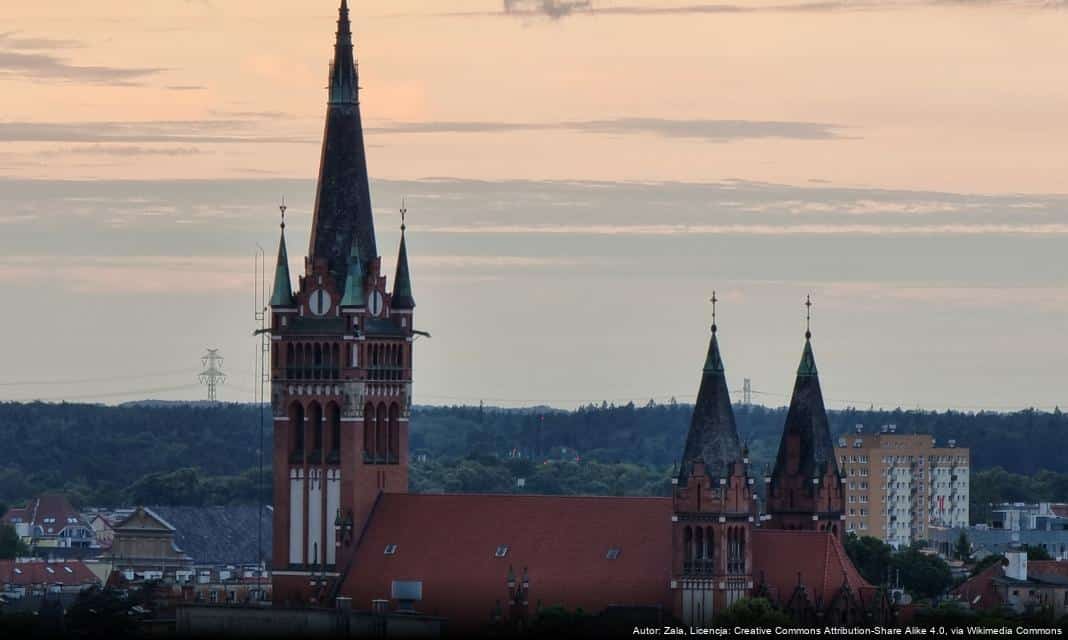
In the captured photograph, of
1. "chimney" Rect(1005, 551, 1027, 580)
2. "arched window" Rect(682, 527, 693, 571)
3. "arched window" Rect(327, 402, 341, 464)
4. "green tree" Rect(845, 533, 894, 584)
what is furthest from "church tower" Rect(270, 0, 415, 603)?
"chimney" Rect(1005, 551, 1027, 580)

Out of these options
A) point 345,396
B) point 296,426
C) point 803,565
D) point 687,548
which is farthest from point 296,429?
point 803,565

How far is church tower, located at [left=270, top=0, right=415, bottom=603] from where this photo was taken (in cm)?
13700

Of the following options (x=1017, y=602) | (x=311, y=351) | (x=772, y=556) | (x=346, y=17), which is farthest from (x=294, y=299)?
(x=1017, y=602)

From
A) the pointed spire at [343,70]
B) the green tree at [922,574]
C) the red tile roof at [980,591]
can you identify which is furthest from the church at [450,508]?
the green tree at [922,574]

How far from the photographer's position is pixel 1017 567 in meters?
186

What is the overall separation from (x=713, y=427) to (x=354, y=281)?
17.0 meters

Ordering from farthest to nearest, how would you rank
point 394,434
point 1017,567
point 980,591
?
point 1017,567 → point 980,591 → point 394,434

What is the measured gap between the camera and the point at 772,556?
130625mm

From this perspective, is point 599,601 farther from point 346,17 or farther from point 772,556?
point 346,17

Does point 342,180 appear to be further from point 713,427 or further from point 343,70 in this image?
point 713,427

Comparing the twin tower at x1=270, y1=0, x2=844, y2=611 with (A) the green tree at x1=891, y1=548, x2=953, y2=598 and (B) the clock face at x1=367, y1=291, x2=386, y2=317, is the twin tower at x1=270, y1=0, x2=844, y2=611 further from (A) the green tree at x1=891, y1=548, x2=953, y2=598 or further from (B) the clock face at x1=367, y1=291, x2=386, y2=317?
(A) the green tree at x1=891, y1=548, x2=953, y2=598

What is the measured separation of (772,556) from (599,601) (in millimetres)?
6439

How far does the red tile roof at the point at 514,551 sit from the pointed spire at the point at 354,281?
7.41 metres

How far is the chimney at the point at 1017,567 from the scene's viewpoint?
184250mm
